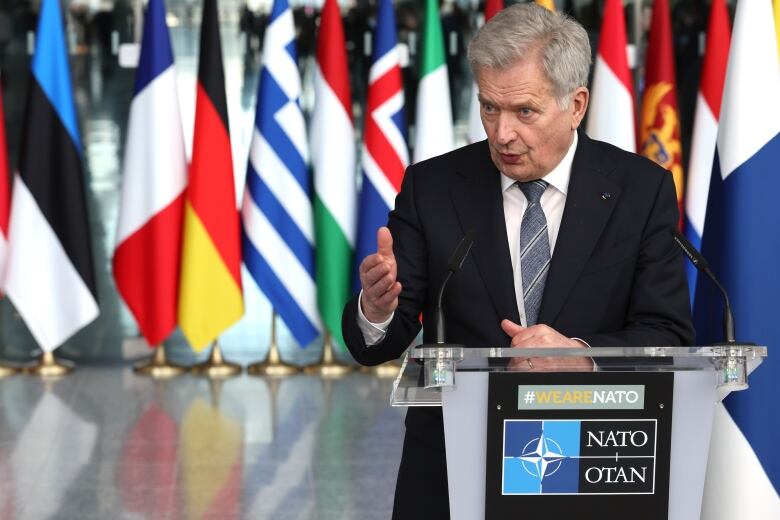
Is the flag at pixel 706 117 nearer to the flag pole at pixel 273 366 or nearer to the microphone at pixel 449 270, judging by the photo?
the flag pole at pixel 273 366

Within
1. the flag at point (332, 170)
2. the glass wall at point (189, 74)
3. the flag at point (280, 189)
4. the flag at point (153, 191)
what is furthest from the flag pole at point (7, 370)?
the flag at point (332, 170)

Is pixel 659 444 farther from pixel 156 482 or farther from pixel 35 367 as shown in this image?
pixel 35 367

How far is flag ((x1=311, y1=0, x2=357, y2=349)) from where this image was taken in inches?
283

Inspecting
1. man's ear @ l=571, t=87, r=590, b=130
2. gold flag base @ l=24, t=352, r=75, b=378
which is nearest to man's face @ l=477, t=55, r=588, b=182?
man's ear @ l=571, t=87, r=590, b=130

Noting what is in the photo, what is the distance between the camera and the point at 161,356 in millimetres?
7484

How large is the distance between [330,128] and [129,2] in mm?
1735

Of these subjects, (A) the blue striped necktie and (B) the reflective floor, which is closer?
(A) the blue striped necktie

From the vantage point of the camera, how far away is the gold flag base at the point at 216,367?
741 cm

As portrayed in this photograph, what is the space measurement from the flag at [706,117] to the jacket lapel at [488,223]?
446 centimetres

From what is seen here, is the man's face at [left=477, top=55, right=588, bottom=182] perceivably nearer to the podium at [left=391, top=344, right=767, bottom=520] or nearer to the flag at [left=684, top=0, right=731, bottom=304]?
the podium at [left=391, top=344, right=767, bottom=520]

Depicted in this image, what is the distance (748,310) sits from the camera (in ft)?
11.6

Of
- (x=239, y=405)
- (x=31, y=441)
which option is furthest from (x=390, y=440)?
(x=31, y=441)

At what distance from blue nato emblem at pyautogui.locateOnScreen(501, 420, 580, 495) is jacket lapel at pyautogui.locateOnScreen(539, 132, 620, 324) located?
0.39 m

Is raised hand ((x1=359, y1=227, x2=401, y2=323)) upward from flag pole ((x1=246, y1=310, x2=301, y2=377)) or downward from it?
upward
